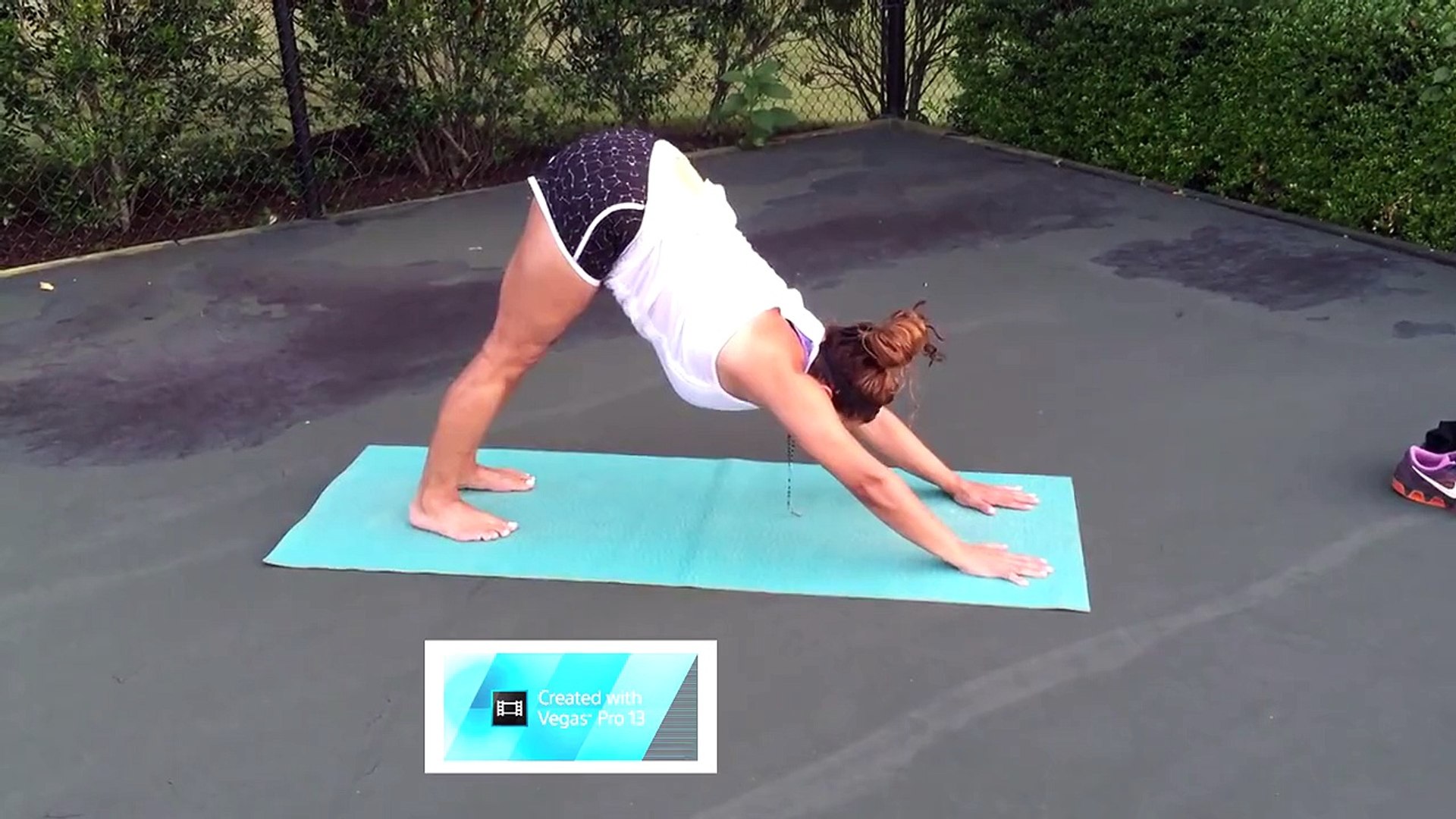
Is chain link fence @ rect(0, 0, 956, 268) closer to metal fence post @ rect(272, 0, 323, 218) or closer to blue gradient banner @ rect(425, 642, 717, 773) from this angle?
metal fence post @ rect(272, 0, 323, 218)

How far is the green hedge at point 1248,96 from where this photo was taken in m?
4.91

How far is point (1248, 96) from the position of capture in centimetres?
552

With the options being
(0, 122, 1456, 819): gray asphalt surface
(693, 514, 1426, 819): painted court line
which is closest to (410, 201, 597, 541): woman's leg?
(0, 122, 1456, 819): gray asphalt surface

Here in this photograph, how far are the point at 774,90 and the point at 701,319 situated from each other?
186 inches

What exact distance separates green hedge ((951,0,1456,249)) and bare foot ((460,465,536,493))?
3802mm

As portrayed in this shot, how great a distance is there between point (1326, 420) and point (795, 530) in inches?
65.1

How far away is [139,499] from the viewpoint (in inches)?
129

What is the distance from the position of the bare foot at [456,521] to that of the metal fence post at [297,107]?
126 inches

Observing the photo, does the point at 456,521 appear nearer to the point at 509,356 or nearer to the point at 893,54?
Result: the point at 509,356

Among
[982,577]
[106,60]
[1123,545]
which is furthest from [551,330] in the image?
[106,60]

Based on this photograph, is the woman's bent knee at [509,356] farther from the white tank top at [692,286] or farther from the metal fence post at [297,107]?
the metal fence post at [297,107]

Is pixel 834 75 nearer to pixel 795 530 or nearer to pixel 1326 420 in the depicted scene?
pixel 1326 420
